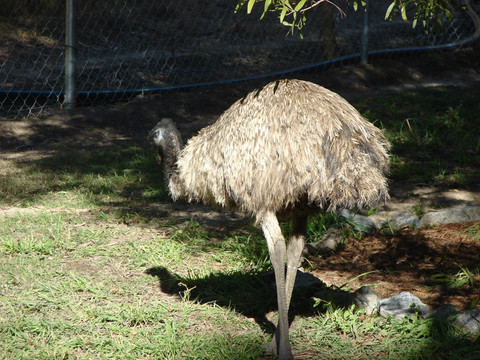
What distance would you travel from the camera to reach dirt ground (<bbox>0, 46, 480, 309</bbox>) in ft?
13.6

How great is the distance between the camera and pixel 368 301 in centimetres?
370

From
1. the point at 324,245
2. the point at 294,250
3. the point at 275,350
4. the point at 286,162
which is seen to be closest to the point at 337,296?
the point at 294,250

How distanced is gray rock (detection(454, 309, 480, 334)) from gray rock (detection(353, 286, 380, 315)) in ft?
1.53

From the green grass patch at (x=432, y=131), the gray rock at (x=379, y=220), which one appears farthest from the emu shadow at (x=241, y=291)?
the green grass patch at (x=432, y=131)

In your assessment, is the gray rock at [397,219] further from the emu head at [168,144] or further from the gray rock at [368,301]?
the emu head at [168,144]

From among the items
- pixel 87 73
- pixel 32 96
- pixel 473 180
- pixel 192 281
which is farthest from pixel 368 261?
pixel 87 73

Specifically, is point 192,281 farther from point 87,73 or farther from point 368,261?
point 87,73

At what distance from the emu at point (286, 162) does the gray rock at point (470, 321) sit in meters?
0.87

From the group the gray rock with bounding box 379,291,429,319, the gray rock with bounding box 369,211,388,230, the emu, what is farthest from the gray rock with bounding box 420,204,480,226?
the emu

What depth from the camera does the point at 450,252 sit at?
14.3 ft

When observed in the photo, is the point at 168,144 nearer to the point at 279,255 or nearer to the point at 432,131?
the point at 279,255

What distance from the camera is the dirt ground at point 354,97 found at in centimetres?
416

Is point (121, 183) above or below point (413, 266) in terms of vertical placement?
below

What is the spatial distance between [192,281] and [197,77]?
5313 mm
